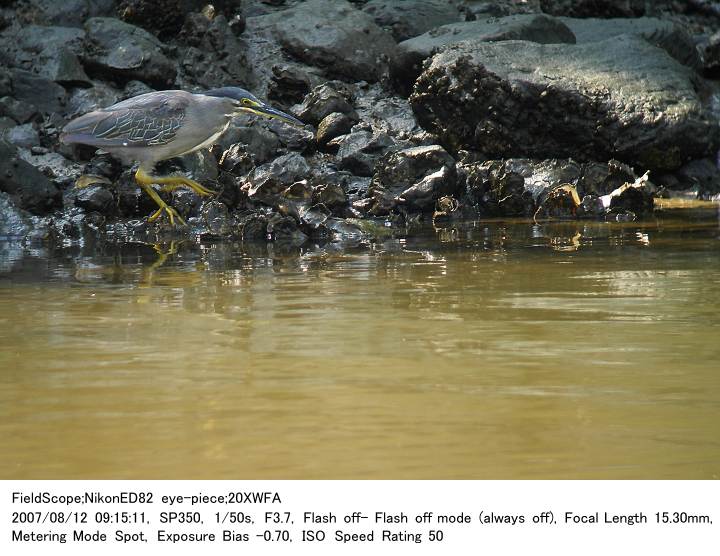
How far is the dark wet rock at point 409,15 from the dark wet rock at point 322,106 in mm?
2154

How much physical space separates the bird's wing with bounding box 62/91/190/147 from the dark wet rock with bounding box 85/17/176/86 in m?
2.95

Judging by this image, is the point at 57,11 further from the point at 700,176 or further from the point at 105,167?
the point at 700,176

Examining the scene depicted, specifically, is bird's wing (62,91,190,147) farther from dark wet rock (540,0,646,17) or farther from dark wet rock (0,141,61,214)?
dark wet rock (540,0,646,17)

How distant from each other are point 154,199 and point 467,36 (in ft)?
14.6

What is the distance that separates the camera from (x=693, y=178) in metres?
11.0

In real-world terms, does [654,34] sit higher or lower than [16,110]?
higher

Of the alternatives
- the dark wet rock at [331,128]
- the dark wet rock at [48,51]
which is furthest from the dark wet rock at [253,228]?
the dark wet rock at [48,51]

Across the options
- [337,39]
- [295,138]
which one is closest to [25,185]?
[295,138]

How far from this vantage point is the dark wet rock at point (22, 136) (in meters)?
10.6

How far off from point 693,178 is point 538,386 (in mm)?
8277

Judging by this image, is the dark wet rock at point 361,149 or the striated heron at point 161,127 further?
the dark wet rock at point 361,149

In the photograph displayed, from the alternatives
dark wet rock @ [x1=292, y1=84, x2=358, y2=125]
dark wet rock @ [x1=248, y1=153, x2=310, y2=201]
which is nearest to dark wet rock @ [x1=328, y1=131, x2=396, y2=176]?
dark wet rock @ [x1=292, y1=84, x2=358, y2=125]

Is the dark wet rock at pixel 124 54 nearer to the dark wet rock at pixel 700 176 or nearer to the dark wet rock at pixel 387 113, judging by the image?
the dark wet rock at pixel 387 113

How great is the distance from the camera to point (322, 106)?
1146 cm
